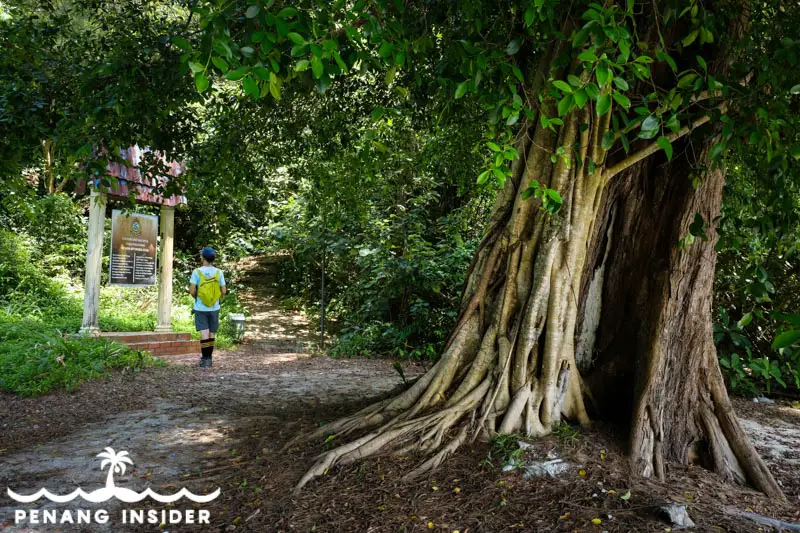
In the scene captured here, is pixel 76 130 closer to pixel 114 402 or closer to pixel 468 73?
pixel 468 73

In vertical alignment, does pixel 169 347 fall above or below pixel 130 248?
below

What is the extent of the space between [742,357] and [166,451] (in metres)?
7.70

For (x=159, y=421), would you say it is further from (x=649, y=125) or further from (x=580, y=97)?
(x=649, y=125)

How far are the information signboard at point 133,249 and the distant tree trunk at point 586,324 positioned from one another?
760 centimetres

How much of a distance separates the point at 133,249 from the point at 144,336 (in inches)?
64.0

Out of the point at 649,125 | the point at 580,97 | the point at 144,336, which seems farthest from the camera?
the point at 144,336

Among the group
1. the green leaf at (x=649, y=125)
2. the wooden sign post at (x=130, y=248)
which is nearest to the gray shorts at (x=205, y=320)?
the wooden sign post at (x=130, y=248)

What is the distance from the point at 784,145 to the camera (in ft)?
13.4

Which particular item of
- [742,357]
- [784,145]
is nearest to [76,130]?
[784,145]

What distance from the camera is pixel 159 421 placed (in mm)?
5586

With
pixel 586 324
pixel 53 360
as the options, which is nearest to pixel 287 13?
pixel 586 324

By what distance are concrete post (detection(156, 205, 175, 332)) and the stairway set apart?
0.34 metres

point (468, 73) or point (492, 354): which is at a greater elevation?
point (468, 73)

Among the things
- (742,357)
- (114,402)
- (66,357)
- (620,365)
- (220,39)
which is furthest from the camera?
(742,357)
